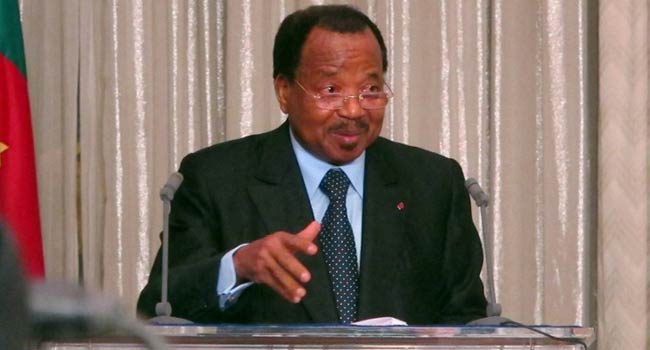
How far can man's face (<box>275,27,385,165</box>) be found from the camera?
3357 mm

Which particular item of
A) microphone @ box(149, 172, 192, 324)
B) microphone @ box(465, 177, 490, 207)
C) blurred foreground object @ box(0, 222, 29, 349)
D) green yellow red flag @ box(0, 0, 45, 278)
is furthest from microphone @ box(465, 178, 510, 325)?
blurred foreground object @ box(0, 222, 29, 349)

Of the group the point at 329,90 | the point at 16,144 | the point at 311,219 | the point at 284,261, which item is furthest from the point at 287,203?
the point at 16,144

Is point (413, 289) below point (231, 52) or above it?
below

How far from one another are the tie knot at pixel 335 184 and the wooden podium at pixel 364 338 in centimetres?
97

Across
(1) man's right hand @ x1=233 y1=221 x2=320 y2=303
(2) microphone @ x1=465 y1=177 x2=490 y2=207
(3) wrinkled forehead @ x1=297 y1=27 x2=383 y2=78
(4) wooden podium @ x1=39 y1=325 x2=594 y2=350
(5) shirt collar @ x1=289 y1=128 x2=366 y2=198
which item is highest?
(3) wrinkled forehead @ x1=297 y1=27 x2=383 y2=78

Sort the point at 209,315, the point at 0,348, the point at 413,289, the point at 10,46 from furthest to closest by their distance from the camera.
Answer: the point at 10,46
the point at 413,289
the point at 209,315
the point at 0,348

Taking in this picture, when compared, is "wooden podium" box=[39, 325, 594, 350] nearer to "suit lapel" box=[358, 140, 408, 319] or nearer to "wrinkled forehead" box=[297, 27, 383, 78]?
"suit lapel" box=[358, 140, 408, 319]

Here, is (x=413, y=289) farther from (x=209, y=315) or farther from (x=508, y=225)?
(x=508, y=225)

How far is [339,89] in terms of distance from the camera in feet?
11.1

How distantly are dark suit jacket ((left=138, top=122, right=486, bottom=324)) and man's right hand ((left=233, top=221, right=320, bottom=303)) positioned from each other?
1.28ft

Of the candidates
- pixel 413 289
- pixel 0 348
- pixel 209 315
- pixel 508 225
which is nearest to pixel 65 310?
pixel 0 348

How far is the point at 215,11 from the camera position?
4738mm

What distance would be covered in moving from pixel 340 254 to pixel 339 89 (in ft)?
1.42

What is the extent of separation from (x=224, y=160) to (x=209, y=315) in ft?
1.55
